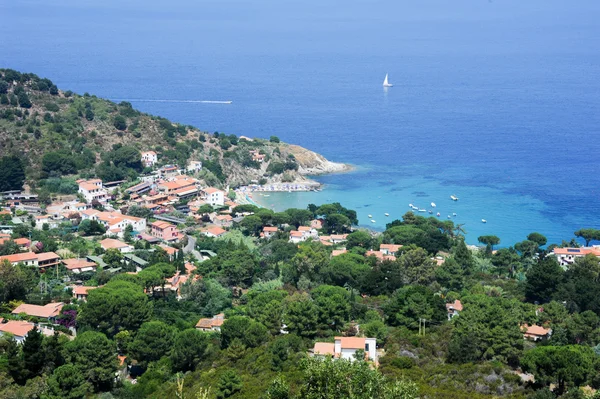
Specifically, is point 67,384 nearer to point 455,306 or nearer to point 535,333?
point 455,306

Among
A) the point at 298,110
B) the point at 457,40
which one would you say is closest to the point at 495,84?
the point at 298,110

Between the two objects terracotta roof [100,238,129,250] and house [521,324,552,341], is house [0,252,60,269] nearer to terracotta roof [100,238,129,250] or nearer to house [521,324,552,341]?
terracotta roof [100,238,129,250]

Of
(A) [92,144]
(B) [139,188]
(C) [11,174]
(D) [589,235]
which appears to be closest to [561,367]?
(D) [589,235]

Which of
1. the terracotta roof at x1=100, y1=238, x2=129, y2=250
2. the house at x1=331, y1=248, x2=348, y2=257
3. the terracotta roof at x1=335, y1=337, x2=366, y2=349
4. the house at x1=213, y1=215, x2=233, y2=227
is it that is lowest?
the terracotta roof at x1=335, y1=337, x2=366, y2=349

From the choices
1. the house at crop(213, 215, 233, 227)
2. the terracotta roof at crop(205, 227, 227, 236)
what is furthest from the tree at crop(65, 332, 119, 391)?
the house at crop(213, 215, 233, 227)

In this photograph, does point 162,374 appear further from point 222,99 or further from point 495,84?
point 495,84
